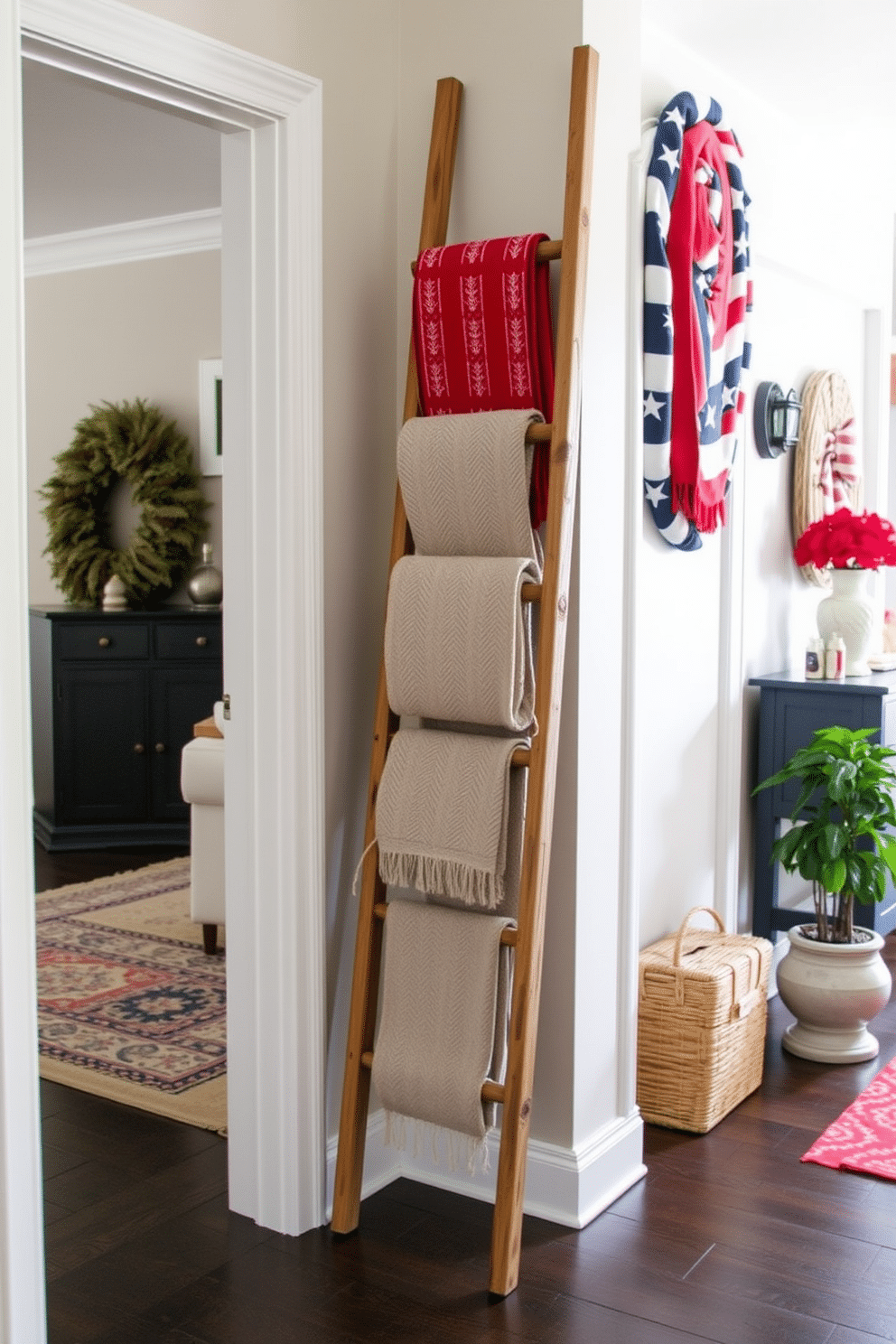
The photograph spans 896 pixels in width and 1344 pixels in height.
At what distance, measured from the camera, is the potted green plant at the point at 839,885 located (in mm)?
3396

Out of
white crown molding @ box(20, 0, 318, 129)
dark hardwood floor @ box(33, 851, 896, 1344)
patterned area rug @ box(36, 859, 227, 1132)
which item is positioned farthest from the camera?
patterned area rug @ box(36, 859, 227, 1132)

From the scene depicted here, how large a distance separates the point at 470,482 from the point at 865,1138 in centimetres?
174

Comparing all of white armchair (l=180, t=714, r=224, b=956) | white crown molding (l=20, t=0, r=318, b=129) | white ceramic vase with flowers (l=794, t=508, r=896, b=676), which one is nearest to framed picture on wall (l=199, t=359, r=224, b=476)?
white armchair (l=180, t=714, r=224, b=956)

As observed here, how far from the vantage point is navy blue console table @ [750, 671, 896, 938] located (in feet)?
12.7

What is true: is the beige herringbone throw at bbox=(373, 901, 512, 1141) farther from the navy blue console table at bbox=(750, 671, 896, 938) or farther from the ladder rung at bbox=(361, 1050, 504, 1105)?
the navy blue console table at bbox=(750, 671, 896, 938)

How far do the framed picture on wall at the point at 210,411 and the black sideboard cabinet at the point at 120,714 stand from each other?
0.72m

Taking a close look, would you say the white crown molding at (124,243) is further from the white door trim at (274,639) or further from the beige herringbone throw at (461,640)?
the beige herringbone throw at (461,640)

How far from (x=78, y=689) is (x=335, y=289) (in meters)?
3.70

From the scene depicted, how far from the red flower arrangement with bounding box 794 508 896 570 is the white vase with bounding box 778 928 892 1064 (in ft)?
3.81

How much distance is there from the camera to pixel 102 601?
6.11 meters

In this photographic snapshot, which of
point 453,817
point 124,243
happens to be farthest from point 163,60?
point 124,243

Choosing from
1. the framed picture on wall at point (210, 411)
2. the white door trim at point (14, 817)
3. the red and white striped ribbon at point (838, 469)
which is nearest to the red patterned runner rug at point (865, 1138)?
the white door trim at point (14, 817)

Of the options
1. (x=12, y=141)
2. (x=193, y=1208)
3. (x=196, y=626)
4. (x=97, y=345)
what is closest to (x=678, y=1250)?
(x=193, y=1208)

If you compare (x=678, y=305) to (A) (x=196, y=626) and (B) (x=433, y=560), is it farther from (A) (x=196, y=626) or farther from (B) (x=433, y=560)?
(A) (x=196, y=626)
